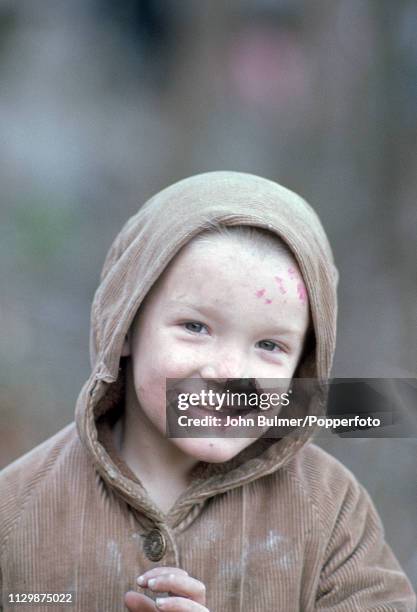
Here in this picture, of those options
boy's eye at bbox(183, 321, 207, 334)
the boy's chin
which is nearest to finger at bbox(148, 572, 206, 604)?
the boy's chin

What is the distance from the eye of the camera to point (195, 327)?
Result: 0.82 m

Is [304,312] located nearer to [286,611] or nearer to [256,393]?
[256,393]

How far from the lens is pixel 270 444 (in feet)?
3.03

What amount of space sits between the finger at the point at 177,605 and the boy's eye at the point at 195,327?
26 centimetres

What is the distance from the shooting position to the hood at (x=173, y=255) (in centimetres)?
84

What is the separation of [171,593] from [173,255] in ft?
1.08

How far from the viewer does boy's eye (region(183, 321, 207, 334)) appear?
82 cm

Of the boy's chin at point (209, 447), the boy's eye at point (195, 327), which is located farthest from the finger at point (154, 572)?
the boy's eye at point (195, 327)

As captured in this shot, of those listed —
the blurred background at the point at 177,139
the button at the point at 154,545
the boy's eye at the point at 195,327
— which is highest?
the blurred background at the point at 177,139

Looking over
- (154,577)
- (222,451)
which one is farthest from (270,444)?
(154,577)

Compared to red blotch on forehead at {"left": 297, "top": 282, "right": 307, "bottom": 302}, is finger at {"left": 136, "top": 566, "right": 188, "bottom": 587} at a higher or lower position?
lower

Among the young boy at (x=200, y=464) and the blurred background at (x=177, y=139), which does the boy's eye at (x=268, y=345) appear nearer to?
the young boy at (x=200, y=464)

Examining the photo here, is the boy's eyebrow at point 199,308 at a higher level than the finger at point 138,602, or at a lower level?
higher

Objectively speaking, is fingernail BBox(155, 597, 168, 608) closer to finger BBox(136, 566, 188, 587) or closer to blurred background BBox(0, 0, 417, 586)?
finger BBox(136, 566, 188, 587)
